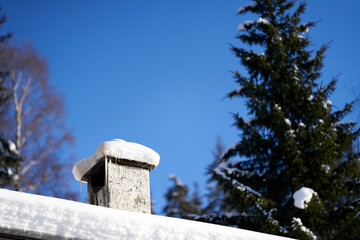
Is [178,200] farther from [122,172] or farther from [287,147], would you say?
[122,172]

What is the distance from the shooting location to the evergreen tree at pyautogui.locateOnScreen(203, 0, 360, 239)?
746 centimetres

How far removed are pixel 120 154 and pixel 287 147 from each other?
516 centimetres

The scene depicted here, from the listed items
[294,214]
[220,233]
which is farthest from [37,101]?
[220,233]

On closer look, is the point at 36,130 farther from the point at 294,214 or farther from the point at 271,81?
the point at 294,214

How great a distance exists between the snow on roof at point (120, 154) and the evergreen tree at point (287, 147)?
14.2 feet

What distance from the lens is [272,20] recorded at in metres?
9.66

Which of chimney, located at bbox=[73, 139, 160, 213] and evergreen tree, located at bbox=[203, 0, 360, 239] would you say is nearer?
chimney, located at bbox=[73, 139, 160, 213]

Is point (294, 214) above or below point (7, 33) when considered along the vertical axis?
below

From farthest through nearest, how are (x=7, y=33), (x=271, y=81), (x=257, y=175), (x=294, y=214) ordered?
(x=7, y=33), (x=271, y=81), (x=257, y=175), (x=294, y=214)

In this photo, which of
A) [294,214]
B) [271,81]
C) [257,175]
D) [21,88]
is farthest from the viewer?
[21,88]

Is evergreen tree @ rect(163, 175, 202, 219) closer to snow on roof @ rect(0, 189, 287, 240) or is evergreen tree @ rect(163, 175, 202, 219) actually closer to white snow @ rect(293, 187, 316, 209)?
white snow @ rect(293, 187, 316, 209)

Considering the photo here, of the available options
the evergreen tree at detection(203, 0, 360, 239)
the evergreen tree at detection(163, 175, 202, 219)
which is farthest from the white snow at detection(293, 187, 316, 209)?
the evergreen tree at detection(163, 175, 202, 219)

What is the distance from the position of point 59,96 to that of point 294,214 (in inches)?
382

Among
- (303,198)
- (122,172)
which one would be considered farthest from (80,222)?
(303,198)
